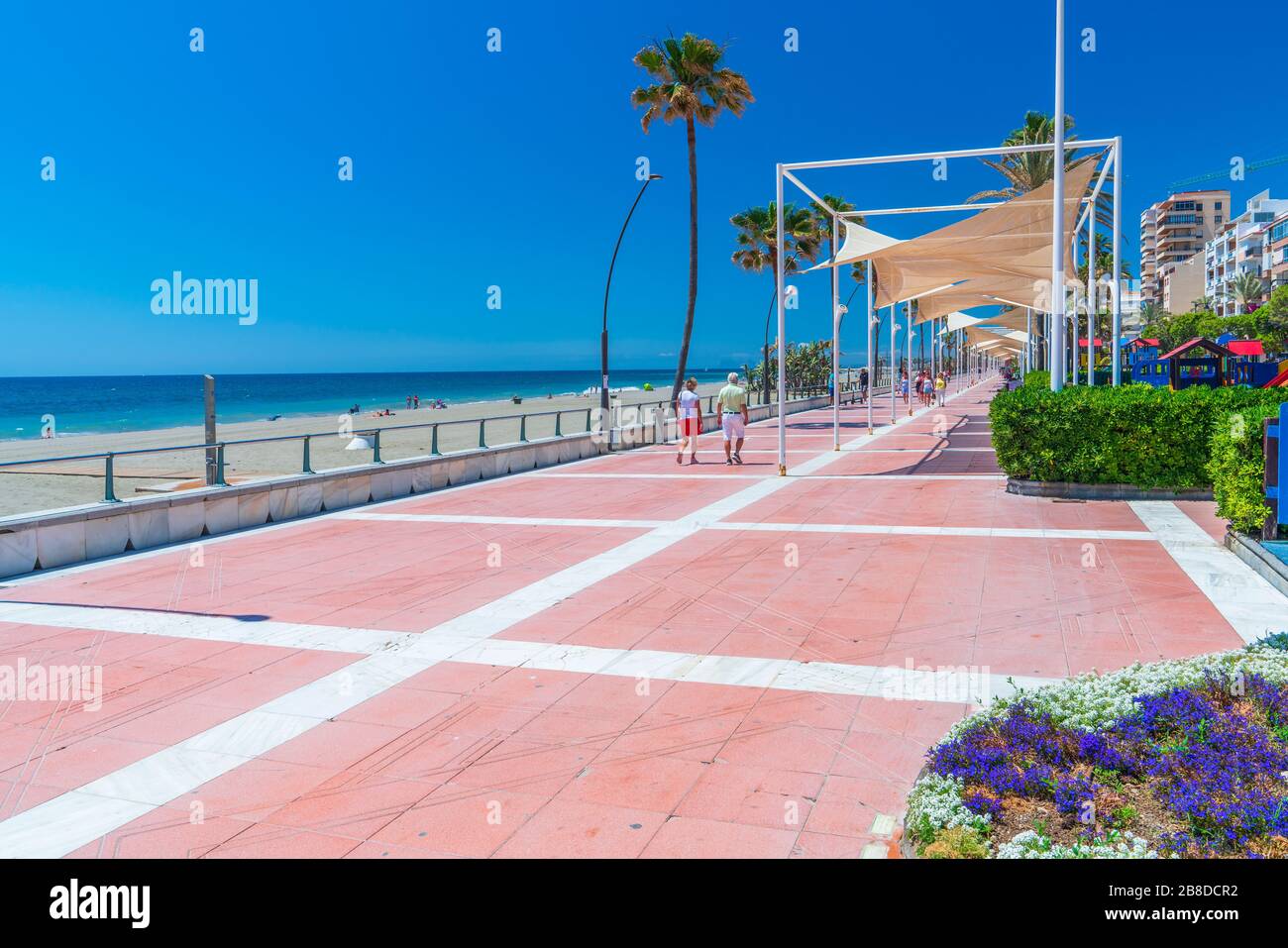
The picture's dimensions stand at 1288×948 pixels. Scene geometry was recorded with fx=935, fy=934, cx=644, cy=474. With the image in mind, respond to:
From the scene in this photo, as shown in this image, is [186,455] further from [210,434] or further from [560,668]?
[560,668]

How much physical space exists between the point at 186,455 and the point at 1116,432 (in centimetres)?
3135

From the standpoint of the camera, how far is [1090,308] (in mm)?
20000

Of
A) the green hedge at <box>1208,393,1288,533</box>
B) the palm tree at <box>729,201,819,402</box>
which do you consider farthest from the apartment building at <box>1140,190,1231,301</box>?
the green hedge at <box>1208,393,1288,533</box>

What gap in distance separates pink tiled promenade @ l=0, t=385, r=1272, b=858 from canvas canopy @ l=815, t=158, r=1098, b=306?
7621mm

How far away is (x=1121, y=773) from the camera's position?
356 cm

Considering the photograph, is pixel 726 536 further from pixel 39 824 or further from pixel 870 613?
pixel 39 824

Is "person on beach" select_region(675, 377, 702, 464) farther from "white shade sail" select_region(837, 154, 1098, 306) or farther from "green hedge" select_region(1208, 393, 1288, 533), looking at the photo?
"green hedge" select_region(1208, 393, 1288, 533)

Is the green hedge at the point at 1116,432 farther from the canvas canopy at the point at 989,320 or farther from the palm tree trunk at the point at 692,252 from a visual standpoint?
the canvas canopy at the point at 989,320

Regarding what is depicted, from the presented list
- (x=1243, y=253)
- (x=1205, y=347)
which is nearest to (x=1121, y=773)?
(x=1205, y=347)

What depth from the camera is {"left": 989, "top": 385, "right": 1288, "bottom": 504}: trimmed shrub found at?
11562mm

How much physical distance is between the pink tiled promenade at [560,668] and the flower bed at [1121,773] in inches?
14.0

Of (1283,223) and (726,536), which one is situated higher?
(1283,223)
